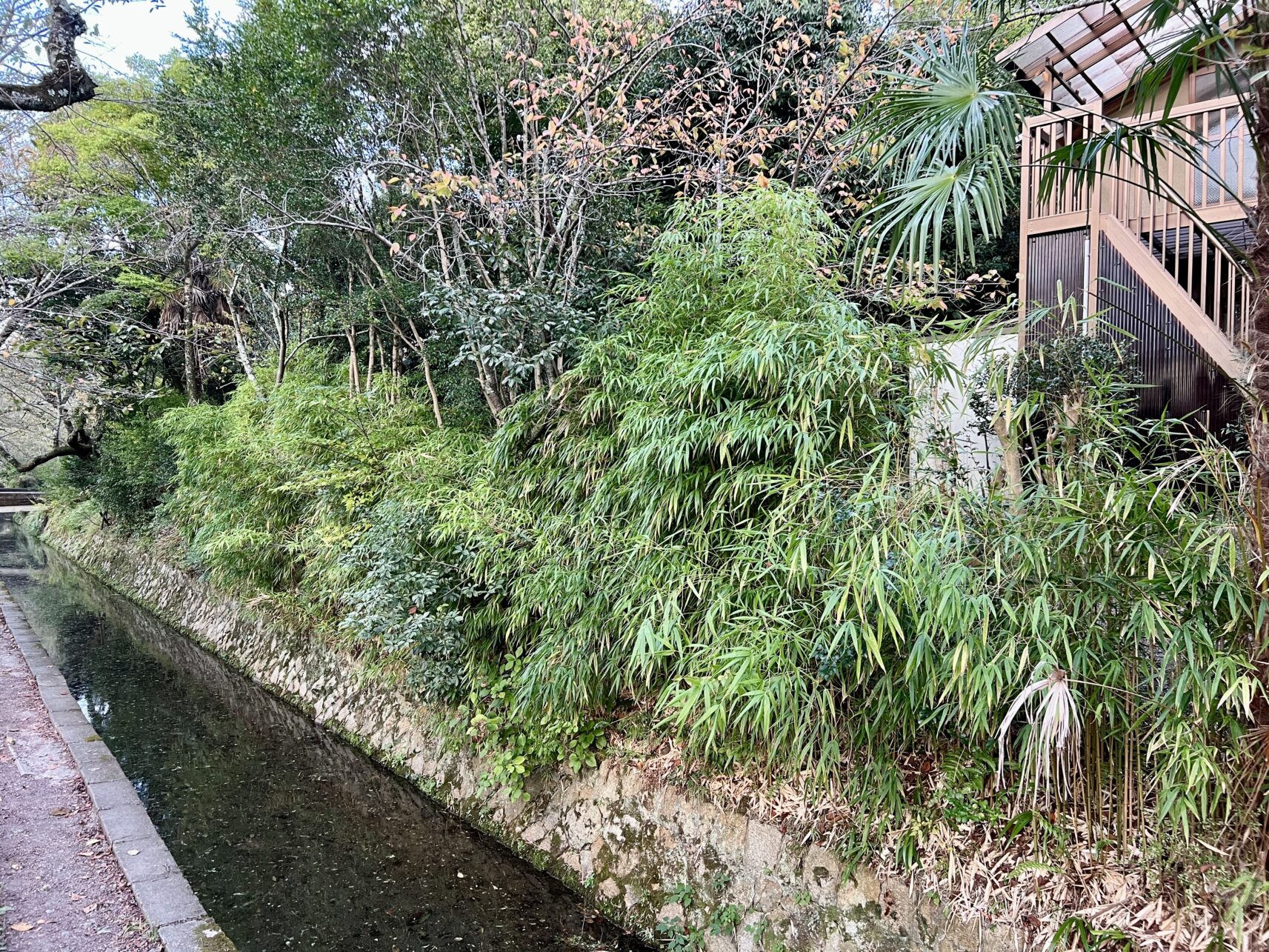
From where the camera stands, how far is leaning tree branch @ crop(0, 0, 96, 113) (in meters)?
4.01

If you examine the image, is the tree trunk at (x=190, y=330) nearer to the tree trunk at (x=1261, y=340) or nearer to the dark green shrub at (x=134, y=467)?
the dark green shrub at (x=134, y=467)

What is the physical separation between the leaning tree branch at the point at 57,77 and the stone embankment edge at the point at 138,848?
4194 mm

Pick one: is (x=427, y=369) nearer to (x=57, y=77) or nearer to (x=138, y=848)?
(x=57, y=77)

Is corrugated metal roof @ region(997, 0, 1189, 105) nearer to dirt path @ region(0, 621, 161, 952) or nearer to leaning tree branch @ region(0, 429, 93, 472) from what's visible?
dirt path @ region(0, 621, 161, 952)

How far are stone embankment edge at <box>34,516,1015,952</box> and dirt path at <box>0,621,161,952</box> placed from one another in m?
1.94

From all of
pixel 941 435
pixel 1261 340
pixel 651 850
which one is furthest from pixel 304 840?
pixel 1261 340

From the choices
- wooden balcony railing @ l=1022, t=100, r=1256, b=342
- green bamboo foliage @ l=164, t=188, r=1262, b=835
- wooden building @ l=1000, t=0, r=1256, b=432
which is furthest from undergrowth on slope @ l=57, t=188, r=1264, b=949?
wooden balcony railing @ l=1022, t=100, r=1256, b=342

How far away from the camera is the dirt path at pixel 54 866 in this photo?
297 centimetres

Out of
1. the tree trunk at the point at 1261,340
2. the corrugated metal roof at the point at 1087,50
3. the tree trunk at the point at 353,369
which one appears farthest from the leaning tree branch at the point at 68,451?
the tree trunk at the point at 1261,340

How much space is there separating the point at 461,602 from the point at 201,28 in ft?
21.3

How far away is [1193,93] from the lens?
5.96 meters

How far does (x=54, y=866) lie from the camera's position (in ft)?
11.5

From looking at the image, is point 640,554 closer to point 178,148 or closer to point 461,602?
point 461,602

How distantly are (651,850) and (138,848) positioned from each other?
277 centimetres
